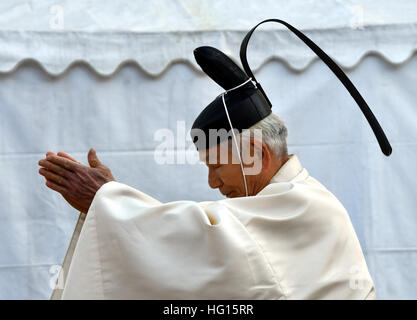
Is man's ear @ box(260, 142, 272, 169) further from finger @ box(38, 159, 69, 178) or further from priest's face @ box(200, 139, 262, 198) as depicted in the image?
finger @ box(38, 159, 69, 178)

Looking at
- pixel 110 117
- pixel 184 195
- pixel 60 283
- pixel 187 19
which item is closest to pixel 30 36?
pixel 110 117

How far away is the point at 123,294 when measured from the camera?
168 centimetres

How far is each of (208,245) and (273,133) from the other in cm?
43

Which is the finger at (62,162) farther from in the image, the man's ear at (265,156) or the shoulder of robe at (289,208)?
the man's ear at (265,156)

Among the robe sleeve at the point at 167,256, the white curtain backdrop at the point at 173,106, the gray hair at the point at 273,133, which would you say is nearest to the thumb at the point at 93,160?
the robe sleeve at the point at 167,256

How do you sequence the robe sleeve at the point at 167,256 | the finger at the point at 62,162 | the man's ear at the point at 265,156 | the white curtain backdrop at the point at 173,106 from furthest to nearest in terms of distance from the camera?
the white curtain backdrop at the point at 173,106
the man's ear at the point at 265,156
the finger at the point at 62,162
the robe sleeve at the point at 167,256

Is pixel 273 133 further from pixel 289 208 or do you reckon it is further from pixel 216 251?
pixel 216 251

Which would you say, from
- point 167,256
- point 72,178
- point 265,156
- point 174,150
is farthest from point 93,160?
point 174,150

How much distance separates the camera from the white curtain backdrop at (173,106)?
2.83m

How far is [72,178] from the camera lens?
1.77 m

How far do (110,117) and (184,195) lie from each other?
42 cm

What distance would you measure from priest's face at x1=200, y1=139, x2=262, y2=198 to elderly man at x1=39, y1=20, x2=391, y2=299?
104 mm

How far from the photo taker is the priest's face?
1.95 meters

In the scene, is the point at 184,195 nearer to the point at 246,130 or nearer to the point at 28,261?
the point at 28,261
